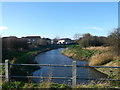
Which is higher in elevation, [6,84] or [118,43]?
[118,43]

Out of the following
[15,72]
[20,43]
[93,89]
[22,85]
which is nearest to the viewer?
[93,89]

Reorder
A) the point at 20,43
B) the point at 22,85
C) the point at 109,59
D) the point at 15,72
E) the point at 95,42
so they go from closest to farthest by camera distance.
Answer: the point at 22,85, the point at 15,72, the point at 109,59, the point at 20,43, the point at 95,42

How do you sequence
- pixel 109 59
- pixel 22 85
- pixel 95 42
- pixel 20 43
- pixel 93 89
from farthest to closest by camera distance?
pixel 95 42 → pixel 20 43 → pixel 109 59 → pixel 22 85 → pixel 93 89

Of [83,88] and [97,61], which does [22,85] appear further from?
[97,61]

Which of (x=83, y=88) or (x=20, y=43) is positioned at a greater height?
(x=20, y=43)

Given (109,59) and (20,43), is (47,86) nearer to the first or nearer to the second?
(109,59)

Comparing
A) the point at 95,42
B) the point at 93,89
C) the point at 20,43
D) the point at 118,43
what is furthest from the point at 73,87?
the point at 95,42

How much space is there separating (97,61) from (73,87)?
533 inches

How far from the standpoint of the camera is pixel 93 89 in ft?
17.1

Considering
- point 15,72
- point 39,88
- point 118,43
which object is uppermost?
point 118,43

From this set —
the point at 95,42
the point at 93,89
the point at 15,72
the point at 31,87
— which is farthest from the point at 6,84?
the point at 95,42

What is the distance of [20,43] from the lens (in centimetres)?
3175

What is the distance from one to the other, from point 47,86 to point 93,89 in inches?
67.9

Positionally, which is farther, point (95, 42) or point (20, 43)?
Result: point (95, 42)
